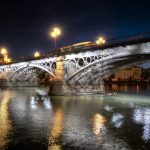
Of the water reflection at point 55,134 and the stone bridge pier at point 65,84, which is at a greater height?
the stone bridge pier at point 65,84

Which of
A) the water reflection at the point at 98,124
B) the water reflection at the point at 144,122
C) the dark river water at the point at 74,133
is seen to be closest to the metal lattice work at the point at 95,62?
the water reflection at the point at 144,122

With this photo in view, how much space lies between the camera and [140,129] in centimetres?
1948

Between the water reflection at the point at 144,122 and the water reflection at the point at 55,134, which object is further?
the water reflection at the point at 144,122

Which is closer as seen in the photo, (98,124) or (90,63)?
(98,124)

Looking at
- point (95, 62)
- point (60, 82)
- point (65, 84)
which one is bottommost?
point (65, 84)

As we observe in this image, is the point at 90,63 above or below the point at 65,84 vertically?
above

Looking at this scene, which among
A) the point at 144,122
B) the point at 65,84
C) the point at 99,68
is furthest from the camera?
the point at 65,84

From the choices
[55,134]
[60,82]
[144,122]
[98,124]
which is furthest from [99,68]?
[55,134]

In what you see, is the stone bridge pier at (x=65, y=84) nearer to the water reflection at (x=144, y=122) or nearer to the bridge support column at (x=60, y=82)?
the bridge support column at (x=60, y=82)

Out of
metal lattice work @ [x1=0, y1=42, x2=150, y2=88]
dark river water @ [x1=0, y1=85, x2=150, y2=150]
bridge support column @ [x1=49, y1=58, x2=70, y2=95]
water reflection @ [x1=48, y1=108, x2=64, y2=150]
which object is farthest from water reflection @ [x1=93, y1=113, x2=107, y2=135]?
bridge support column @ [x1=49, y1=58, x2=70, y2=95]

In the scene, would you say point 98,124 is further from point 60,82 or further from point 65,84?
point 65,84

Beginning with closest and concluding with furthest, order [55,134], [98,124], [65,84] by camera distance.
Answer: [55,134], [98,124], [65,84]

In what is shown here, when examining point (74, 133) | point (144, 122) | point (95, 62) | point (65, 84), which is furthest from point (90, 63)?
point (74, 133)

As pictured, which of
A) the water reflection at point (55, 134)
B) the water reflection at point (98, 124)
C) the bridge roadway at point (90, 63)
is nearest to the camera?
the water reflection at point (55, 134)
